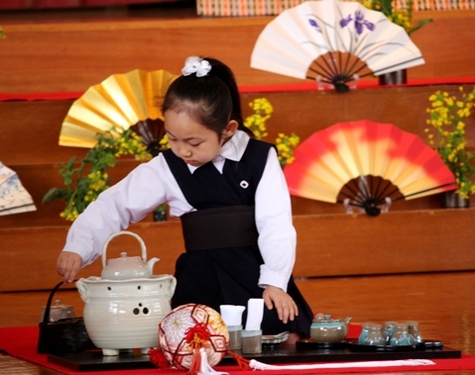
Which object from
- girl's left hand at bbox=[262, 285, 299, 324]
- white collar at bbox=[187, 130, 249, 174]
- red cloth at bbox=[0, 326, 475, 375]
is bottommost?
red cloth at bbox=[0, 326, 475, 375]

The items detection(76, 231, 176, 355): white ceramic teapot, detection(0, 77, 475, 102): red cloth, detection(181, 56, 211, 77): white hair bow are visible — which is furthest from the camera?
detection(0, 77, 475, 102): red cloth

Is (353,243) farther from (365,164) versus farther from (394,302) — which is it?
(394,302)

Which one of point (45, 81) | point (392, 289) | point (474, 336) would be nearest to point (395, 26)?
point (392, 289)

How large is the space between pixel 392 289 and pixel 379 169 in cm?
63

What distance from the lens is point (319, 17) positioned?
524 cm

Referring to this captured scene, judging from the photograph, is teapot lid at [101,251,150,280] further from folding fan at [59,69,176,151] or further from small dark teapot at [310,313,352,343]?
folding fan at [59,69,176,151]

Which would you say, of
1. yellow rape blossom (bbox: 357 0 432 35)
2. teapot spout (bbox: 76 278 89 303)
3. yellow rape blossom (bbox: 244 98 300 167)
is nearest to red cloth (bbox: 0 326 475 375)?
teapot spout (bbox: 76 278 89 303)

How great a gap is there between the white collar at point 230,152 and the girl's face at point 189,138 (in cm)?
9

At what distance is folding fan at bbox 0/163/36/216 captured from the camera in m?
4.79

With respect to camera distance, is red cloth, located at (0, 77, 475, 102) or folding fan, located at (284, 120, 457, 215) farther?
red cloth, located at (0, 77, 475, 102)

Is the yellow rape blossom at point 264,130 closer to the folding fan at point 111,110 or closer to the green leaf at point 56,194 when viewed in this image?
the folding fan at point 111,110

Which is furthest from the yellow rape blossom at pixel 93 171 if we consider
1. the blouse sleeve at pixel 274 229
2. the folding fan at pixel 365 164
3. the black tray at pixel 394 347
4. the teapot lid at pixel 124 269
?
the black tray at pixel 394 347

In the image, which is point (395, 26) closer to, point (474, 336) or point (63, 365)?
point (474, 336)

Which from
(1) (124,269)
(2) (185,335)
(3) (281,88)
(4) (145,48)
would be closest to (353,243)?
(3) (281,88)
